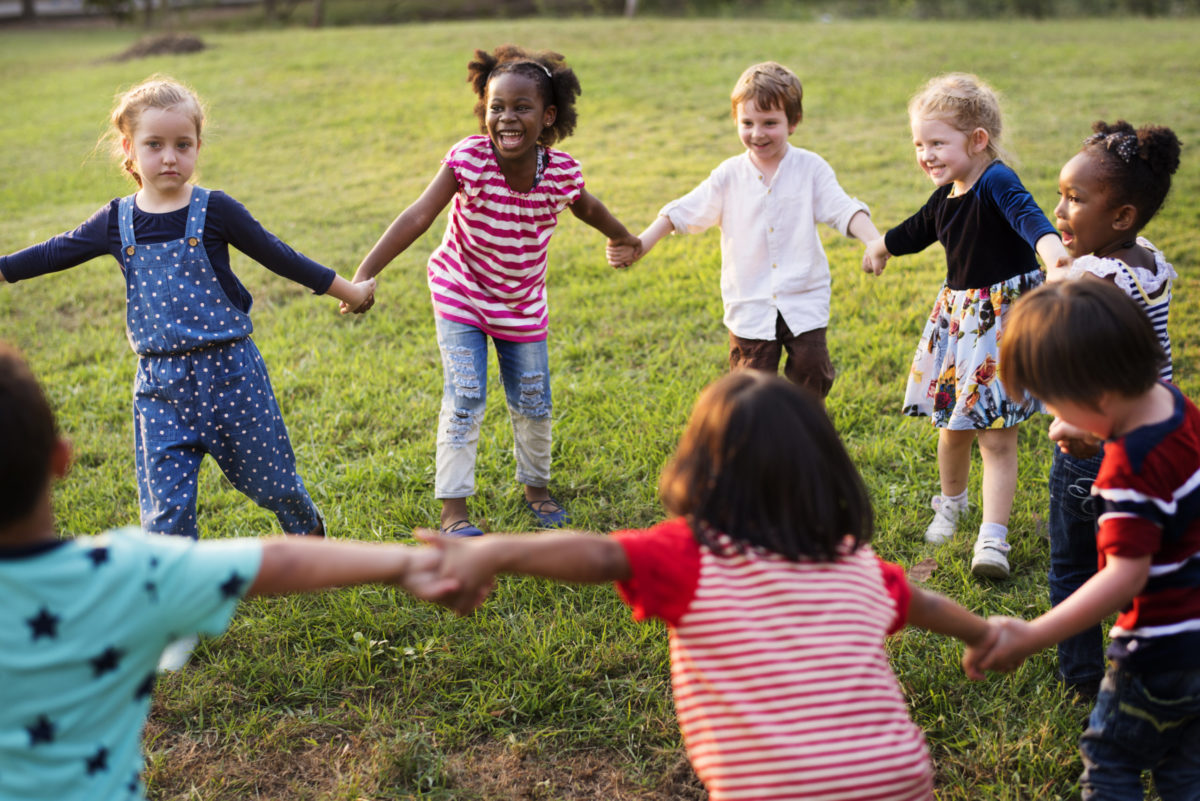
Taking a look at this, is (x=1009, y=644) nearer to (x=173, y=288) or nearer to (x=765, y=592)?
(x=765, y=592)

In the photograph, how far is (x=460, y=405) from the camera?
152 inches

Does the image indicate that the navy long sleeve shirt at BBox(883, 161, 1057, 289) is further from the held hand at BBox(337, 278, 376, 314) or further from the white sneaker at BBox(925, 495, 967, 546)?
the held hand at BBox(337, 278, 376, 314)

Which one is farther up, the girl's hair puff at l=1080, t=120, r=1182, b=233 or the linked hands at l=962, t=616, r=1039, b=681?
the girl's hair puff at l=1080, t=120, r=1182, b=233

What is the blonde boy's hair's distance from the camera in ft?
12.4

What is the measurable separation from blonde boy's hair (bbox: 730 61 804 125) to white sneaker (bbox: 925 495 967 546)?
1.59 m

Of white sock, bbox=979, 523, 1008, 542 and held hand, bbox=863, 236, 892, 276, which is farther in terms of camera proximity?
held hand, bbox=863, 236, 892, 276

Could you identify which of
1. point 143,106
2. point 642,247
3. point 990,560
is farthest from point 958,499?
point 143,106

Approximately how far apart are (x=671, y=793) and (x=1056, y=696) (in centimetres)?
116

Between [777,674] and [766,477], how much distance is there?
1.15 feet

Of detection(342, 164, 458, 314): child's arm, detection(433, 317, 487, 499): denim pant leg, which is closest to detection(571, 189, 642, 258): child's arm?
A: detection(342, 164, 458, 314): child's arm

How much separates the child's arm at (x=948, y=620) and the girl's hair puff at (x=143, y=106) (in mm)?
2601

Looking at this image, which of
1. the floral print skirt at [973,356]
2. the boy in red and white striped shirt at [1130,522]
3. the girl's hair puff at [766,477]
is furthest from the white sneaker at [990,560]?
the girl's hair puff at [766,477]

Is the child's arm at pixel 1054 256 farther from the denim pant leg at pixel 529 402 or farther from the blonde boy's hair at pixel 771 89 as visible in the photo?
the denim pant leg at pixel 529 402

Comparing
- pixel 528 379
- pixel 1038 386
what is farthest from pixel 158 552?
pixel 528 379
